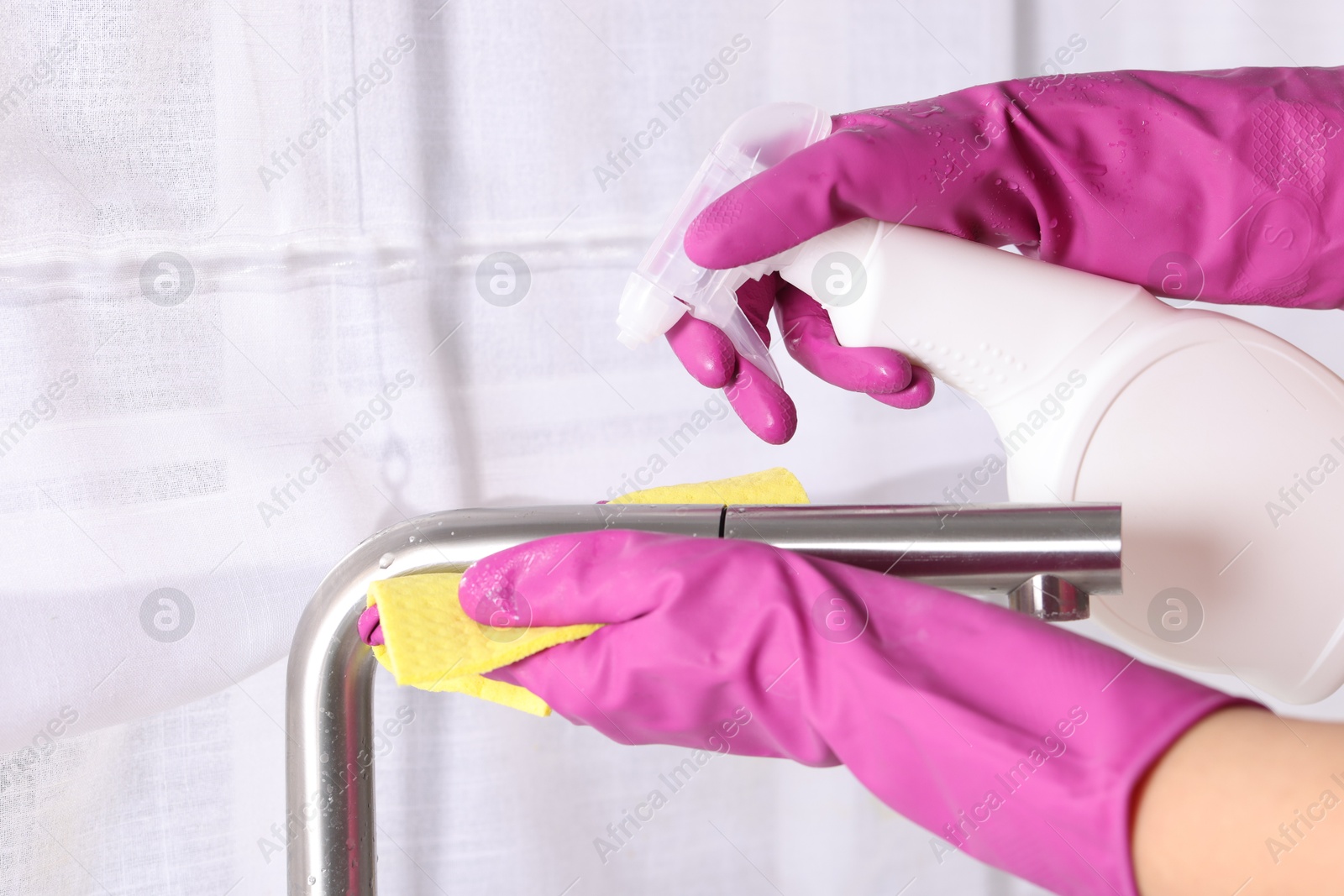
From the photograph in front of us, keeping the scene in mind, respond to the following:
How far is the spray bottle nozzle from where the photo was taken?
50 cm

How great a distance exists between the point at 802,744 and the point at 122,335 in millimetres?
534

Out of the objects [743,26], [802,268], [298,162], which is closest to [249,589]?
[298,162]

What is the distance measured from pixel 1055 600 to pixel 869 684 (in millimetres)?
113

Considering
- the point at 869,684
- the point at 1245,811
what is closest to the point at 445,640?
the point at 869,684

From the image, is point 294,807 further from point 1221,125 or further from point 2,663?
point 1221,125

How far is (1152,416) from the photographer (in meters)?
0.49

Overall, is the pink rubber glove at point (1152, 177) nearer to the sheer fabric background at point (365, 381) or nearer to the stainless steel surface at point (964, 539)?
the stainless steel surface at point (964, 539)

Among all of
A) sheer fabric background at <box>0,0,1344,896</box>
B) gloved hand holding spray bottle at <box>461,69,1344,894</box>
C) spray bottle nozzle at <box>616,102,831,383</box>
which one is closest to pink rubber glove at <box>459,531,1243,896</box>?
gloved hand holding spray bottle at <box>461,69,1344,894</box>

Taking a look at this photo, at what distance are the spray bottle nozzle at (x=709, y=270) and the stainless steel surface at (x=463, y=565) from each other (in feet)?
0.41

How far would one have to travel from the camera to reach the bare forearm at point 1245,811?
0.93ft

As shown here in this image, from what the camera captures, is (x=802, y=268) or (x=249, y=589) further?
(x=249, y=589)

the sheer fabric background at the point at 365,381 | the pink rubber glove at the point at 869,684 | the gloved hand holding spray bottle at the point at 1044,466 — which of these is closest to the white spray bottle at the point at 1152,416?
the gloved hand holding spray bottle at the point at 1044,466

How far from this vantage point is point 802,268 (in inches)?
20.2

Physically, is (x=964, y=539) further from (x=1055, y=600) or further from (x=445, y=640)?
(x=445, y=640)
